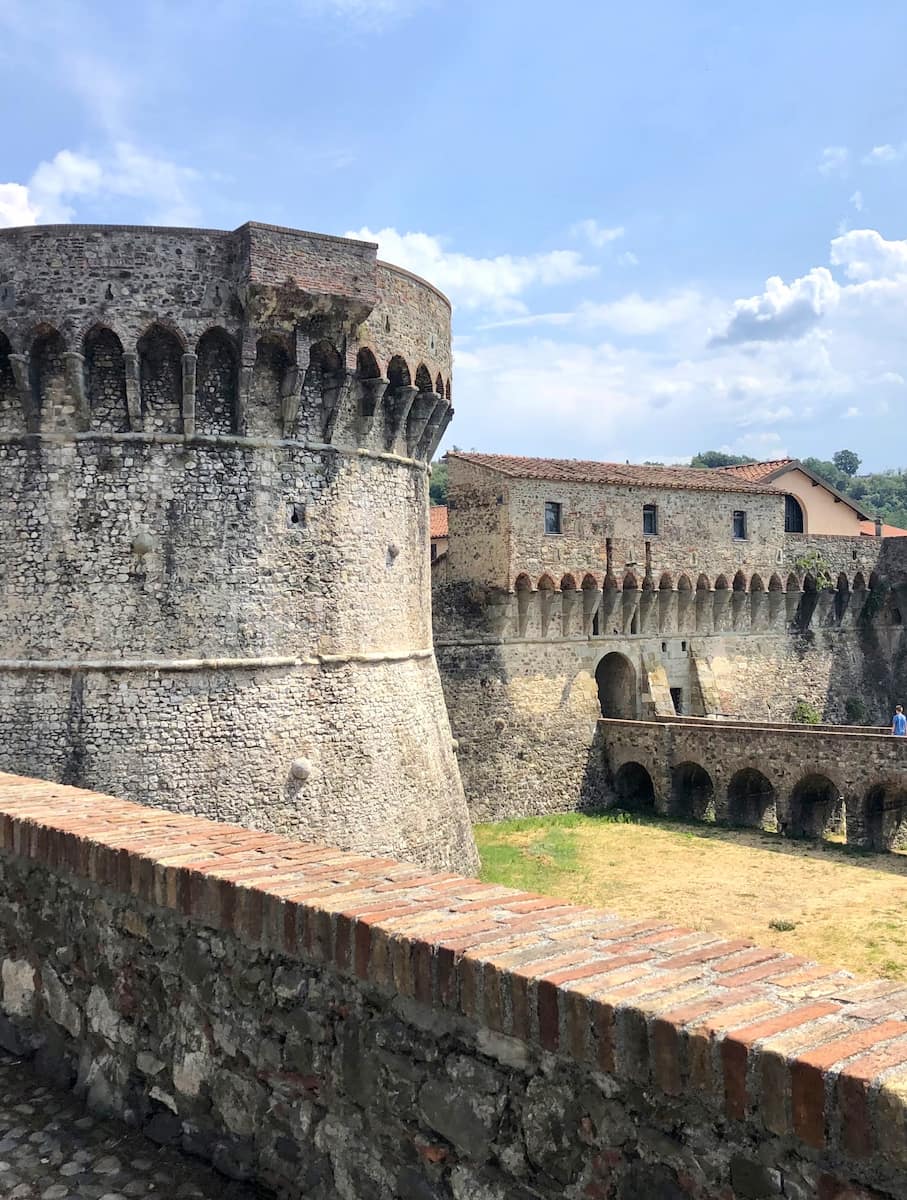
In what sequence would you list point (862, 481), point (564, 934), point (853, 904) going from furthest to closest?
point (862, 481) → point (853, 904) → point (564, 934)

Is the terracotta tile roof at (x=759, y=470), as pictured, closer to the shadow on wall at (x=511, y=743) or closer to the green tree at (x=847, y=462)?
the shadow on wall at (x=511, y=743)

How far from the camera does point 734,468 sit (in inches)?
1576

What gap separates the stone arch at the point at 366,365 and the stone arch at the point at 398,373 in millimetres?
434

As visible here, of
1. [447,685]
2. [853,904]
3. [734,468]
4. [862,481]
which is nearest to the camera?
[853,904]

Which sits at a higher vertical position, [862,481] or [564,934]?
[862,481]

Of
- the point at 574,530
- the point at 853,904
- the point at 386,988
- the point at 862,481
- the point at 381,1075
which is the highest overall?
the point at 862,481

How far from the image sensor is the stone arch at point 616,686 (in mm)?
30219

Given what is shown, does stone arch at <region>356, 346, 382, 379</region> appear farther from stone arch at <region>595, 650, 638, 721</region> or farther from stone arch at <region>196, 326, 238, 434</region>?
stone arch at <region>595, 650, 638, 721</region>

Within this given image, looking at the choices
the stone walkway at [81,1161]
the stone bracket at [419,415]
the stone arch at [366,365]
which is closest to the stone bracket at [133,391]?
the stone arch at [366,365]

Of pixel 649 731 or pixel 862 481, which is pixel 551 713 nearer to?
pixel 649 731

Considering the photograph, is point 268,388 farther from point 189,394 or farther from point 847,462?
point 847,462

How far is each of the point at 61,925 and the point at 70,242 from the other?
466 inches

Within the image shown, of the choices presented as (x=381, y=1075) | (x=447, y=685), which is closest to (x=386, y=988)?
(x=381, y=1075)

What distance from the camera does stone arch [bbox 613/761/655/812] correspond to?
28594mm
